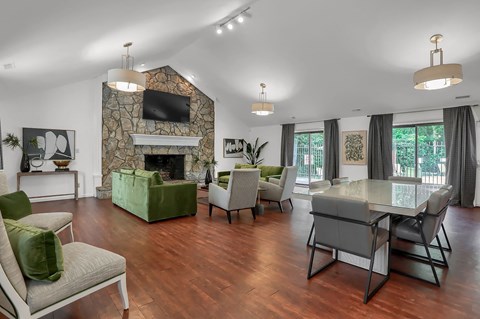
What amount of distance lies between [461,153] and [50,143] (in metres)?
9.82

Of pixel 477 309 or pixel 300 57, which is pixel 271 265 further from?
pixel 300 57

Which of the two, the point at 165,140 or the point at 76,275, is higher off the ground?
the point at 165,140

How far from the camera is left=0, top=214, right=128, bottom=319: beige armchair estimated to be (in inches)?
53.4

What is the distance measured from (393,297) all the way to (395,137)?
19.6ft

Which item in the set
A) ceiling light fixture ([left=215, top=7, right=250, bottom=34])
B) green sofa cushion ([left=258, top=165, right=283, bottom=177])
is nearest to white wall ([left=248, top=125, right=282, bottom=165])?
green sofa cushion ([left=258, top=165, right=283, bottom=177])

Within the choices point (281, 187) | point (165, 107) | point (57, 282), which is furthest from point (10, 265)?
point (165, 107)

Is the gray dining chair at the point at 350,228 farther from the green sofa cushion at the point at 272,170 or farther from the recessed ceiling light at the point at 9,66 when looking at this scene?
the recessed ceiling light at the point at 9,66

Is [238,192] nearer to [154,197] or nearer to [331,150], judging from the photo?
[154,197]

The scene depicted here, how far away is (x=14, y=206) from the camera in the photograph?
2.71 m

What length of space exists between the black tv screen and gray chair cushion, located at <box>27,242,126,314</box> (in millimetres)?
6270

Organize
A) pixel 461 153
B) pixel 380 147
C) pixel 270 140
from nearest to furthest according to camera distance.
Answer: pixel 461 153 < pixel 380 147 < pixel 270 140

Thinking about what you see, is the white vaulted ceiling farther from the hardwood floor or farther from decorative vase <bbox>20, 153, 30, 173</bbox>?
the hardwood floor

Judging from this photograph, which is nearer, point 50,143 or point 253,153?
point 50,143

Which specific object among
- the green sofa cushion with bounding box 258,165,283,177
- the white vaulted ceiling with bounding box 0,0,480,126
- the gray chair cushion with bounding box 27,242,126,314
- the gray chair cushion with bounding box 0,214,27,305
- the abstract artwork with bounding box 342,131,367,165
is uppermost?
the white vaulted ceiling with bounding box 0,0,480,126
